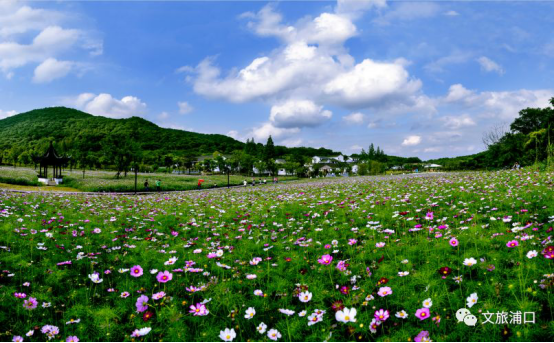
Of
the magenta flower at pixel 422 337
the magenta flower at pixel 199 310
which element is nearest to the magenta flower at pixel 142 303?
the magenta flower at pixel 199 310

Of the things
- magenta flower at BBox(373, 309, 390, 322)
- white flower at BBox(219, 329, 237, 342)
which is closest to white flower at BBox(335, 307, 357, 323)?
magenta flower at BBox(373, 309, 390, 322)

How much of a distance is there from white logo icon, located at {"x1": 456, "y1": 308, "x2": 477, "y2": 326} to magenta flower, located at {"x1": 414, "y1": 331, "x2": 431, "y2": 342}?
49cm

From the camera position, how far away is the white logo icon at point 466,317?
2578 mm

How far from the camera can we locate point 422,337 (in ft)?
7.88

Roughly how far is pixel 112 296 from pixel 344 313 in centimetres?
290

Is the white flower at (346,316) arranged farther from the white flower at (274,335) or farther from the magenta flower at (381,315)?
the white flower at (274,335)

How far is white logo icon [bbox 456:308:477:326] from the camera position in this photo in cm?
258

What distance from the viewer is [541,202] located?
22.0 ft

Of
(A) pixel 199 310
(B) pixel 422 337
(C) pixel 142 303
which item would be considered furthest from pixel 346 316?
(C) pixel 142 303

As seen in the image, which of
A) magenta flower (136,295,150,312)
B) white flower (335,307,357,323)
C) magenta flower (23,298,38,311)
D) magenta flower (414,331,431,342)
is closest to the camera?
magenta flower (414,331,431,342)

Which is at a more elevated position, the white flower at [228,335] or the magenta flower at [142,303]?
the magenta flower at [142,303]

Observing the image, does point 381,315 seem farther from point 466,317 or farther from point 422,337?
point 466,317

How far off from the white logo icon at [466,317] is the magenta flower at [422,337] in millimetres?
495

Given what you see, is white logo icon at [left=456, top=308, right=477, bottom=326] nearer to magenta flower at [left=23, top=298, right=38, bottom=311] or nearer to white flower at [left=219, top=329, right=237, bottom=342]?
white flower at [left=219, top=329, right=237, bottom=342]
